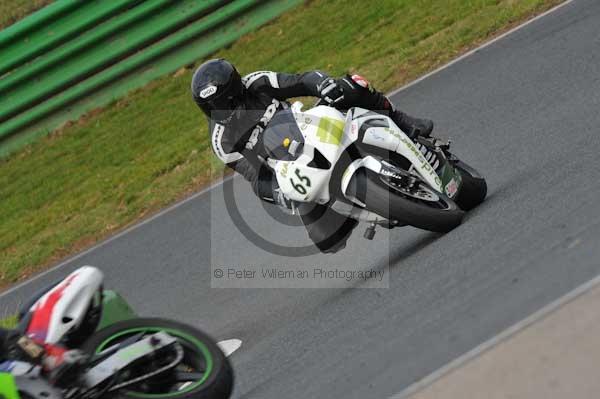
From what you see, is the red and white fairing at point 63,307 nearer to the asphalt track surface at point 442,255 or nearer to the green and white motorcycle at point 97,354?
the green and white motorcycle at point 97,354

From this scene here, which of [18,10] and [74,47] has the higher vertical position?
[18,10]

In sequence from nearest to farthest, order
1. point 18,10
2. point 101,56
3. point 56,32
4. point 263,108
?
point 263,108
point 56,32
point 101,56
point 18,10

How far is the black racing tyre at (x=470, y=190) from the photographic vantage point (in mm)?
7163

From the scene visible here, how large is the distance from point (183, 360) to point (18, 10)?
11655 millimetres

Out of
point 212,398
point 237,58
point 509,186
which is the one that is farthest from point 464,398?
point 237,58

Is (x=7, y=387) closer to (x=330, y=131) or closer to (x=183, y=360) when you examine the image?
(x=183, y=360)

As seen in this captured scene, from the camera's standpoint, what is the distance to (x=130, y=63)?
13.5 metres

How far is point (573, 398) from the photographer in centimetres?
397

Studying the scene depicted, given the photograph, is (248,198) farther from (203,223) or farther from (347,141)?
(347,141)

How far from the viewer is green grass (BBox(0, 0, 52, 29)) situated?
15.6 metres

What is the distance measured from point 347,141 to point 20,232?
248 inches

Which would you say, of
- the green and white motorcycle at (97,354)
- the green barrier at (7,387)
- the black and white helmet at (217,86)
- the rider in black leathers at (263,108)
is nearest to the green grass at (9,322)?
the rider in black leathers at (263,108)

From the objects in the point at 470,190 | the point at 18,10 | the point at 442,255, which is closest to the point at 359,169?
the point at 442,255

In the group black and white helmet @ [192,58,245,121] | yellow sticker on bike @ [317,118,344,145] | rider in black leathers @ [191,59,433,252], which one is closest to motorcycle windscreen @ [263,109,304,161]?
yellow sticker on bike @ [317,118,344,145]
